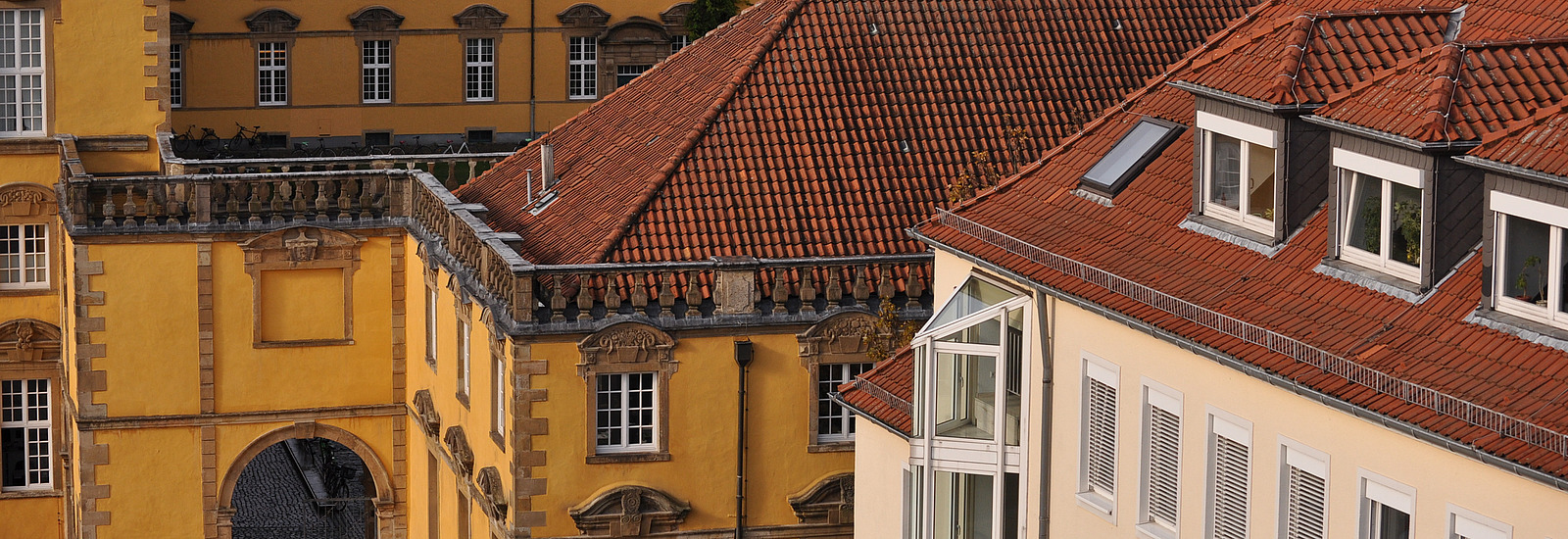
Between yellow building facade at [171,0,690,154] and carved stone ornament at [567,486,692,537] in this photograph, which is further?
yellow building facade at [171,0,690,154]

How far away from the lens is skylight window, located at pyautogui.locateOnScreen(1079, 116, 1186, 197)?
31.1 meters

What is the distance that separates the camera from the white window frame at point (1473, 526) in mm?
21891

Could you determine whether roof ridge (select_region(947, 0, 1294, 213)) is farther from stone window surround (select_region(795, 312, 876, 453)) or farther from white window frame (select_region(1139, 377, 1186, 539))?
stone window surround (select_region(795, 312, 876, 453))

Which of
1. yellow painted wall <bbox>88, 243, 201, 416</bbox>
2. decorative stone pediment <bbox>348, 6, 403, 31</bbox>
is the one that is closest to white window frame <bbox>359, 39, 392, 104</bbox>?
decorative stone pediment <bbox>348, 6, 403, 31</bbox>

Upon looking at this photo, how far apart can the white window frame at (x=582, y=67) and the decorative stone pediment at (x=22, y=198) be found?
3295 centimetres

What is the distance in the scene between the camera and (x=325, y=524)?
63.2 m

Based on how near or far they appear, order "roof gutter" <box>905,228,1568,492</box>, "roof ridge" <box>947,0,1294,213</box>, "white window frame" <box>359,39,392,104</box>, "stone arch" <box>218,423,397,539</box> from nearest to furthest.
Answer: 1. "roof gutter" <box>905,228,1568,492</box>
2. "roof ridge" <box>947,0,1294,213</box>
3. "stone arch" <box>218,423,397,539</box>
4. "white window frame" <box>359,39,392,104</box>

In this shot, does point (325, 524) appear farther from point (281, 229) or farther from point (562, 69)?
point (562, 69)

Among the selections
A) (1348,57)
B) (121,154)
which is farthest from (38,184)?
(1348,57)

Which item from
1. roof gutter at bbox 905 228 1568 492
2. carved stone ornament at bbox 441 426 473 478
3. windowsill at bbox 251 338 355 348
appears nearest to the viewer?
roof gutter at bbox 905 228 1568 492

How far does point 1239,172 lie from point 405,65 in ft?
197

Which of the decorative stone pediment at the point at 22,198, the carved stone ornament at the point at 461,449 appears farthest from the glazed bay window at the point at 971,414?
the decorative stone pediment at the point at 22,198

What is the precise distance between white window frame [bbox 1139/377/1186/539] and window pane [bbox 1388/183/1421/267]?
312 centimetres

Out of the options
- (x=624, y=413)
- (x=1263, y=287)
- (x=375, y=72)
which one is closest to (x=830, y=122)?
(x=624, y=413)
